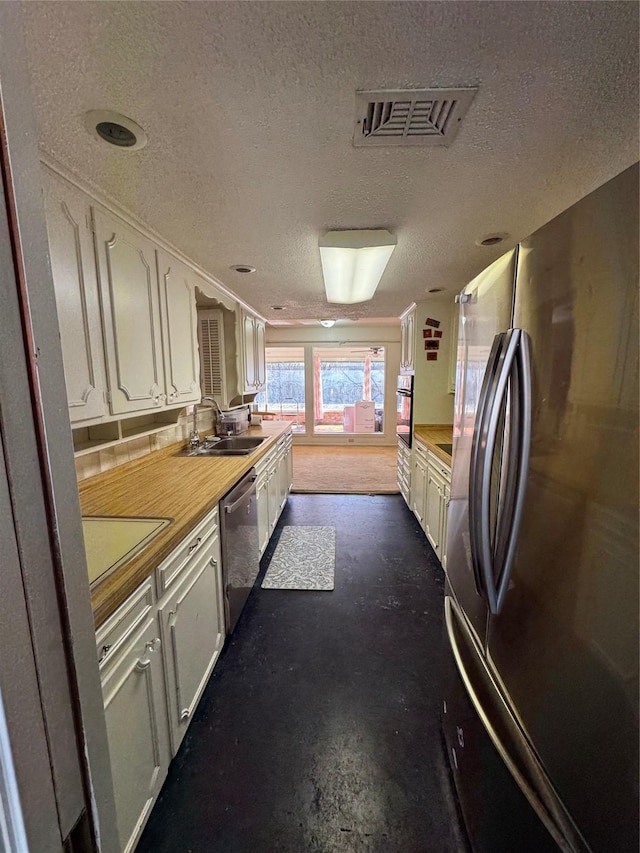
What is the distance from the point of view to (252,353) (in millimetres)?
3896

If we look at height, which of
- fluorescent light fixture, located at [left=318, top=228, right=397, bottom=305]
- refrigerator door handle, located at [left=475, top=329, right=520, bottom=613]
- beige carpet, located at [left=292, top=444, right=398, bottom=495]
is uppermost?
fluorescent light fixture, located at [left=318, top=228, right=397, bottom=305]

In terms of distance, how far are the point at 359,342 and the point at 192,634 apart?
237 inches

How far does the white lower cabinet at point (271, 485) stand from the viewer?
8.61 feet

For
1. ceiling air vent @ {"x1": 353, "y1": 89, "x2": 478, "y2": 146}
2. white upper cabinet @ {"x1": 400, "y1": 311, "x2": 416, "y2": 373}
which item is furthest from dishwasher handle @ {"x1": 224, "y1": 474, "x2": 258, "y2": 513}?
white upper cabinet @ {"x1": 400, "y1": 311, "x2": 416, "y2": 373}

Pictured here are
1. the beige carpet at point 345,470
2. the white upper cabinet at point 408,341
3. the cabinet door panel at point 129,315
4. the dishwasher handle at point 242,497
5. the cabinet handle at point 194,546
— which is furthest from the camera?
the beige carpet at point 345,470

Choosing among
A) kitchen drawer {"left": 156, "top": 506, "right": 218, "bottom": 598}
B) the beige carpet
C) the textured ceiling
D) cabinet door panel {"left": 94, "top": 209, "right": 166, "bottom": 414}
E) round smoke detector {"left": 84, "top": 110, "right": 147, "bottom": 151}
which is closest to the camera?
the textured ceiling

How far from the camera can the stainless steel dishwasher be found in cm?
Answer: 181

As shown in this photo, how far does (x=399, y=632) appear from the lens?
2002mm

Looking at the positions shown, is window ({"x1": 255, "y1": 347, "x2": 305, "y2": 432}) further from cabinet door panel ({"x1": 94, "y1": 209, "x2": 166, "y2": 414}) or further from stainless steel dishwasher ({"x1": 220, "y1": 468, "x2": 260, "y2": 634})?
cabinet door panel ({"x1": 94, "y1": 209, "x2": 166, "y2": 414})

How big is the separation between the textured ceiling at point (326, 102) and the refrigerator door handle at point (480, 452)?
72 centimetres

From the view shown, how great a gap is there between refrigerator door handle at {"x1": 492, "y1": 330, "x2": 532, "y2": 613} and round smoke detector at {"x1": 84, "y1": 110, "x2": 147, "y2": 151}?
1.35 metres

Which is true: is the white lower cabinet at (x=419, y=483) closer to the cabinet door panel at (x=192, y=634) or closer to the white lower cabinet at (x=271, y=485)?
the white lower cabinet at (x=271, y=485)

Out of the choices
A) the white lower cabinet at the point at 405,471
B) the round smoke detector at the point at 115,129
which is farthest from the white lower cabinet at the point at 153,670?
the white lower cabinet at the point at 405,471

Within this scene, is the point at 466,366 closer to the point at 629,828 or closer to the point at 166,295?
the point at 629,828
